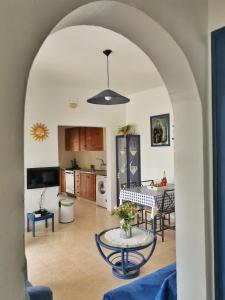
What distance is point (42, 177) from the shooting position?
4766mm

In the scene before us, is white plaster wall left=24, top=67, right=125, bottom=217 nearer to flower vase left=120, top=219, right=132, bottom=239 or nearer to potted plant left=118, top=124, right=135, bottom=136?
potted plant left=118, top=124, right=135, bottom=136

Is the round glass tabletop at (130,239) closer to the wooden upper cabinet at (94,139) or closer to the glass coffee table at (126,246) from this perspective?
the glass coffee table at (126,246)

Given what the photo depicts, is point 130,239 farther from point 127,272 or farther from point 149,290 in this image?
point 149,290

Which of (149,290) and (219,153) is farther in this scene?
(149,290)

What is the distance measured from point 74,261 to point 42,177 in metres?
1.91

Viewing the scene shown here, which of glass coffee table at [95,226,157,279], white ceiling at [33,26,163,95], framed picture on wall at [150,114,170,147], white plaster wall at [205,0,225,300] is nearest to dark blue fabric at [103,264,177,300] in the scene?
white plaster wall at [205,0,225,300]

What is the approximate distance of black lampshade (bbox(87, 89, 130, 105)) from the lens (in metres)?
2.91

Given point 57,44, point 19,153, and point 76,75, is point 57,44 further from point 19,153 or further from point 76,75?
point 19,153

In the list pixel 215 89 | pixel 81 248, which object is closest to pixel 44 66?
pixel 81 248

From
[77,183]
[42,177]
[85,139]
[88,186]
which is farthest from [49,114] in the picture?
[77,183]

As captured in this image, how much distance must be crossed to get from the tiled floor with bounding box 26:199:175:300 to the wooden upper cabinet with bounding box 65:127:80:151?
125 inches

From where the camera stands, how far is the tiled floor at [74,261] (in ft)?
8.90

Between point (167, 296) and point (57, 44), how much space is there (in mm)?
2884

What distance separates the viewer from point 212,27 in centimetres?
144
